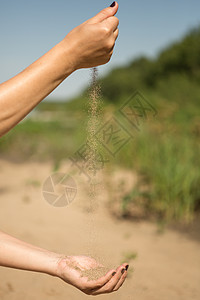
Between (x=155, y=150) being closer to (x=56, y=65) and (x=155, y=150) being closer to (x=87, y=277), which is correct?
(x=87, y=277)

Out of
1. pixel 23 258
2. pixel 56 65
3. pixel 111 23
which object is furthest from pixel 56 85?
pixel 23 258

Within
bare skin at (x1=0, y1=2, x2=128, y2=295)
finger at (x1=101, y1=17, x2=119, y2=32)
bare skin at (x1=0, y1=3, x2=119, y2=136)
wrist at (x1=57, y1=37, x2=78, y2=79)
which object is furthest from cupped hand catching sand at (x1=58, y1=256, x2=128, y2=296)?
finger at (x1=101, y1=17, x2=119, y2=32)

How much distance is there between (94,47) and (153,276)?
1609 millimetres

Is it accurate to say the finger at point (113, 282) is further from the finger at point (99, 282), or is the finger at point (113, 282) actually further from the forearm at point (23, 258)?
the forearm at point (23, 258)

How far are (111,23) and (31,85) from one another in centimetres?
29

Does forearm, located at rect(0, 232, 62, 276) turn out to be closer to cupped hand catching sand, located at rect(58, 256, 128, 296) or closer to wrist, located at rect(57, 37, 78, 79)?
cupped hand catching sand, located at rect(58, 256, 128, 296)

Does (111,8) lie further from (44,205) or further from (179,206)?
(44,205)

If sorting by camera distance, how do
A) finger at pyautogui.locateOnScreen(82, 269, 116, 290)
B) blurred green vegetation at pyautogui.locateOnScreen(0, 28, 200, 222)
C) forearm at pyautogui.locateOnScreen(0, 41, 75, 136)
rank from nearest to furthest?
1. forearm at pyautogui.locateOnScreen(0, 41, 75, 136)
2. finger at pyautogui.locateOnScreen(82, 269, 116, 290)
3. blurred green vegetation at pyautogui.locateOnScreen(0, 28, 200, 222)

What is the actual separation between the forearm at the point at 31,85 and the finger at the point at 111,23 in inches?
4.8

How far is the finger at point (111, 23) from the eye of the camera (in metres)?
0.94

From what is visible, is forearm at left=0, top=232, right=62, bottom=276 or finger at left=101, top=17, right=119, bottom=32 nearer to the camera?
finger at left=101, top=17, right=119, bottom=32

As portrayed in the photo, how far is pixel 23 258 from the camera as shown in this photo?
1.07 meters

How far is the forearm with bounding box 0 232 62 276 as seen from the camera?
1068 millimetres

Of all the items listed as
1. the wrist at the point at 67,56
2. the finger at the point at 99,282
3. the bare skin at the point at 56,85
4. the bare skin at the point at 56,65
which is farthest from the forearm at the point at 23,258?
the wrist at the point at 67,56
